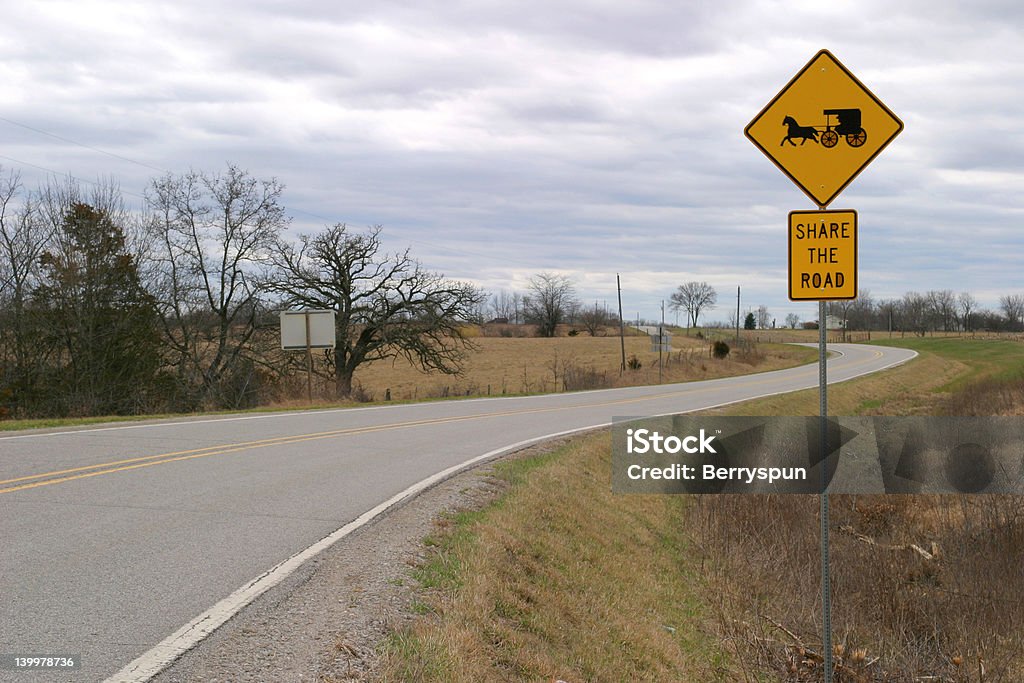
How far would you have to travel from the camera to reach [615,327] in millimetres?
135375

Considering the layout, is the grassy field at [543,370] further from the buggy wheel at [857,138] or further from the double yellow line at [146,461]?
the buggy wheel at [857,138]

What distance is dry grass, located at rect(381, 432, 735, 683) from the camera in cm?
582

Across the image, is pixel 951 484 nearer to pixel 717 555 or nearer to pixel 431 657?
pixel 717 555

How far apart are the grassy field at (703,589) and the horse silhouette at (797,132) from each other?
4131 millimetres

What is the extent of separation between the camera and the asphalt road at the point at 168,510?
17.7 ft

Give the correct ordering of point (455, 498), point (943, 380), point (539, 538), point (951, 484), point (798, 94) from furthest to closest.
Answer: point (943, 380) → point (951, 484) → point (455, 498) → point (539, 538) → point (798, 94)

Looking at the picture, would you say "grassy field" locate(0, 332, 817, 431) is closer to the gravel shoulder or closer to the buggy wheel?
the gravel shoulder

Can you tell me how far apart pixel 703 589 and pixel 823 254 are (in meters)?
5.52

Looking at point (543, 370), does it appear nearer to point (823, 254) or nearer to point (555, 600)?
point (555, 600)

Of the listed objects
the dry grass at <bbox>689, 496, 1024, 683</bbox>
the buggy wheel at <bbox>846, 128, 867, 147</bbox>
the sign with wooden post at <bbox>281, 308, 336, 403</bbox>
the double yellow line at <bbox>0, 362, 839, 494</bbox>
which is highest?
the buggy wheel at <bbox>846, 128, 867, 147</bbox>

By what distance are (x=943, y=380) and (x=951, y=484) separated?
153 feet

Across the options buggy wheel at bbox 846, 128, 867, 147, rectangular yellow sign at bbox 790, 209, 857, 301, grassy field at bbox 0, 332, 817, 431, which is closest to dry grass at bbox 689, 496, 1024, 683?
rectangular yellow sign at bbox 790, 209, 857, 301

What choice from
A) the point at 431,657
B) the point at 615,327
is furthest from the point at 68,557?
the point at 615,327

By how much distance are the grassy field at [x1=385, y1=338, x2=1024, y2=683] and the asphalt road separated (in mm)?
1395
